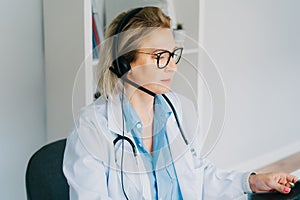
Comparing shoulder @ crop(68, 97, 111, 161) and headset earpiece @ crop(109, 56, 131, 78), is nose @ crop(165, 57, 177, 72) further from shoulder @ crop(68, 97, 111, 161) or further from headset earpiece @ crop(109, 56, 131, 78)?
shoulder @ crop(68, 97, 111, 161)

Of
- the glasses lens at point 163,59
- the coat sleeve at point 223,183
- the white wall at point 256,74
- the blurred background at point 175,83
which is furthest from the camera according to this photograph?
the white wall at point 256,74

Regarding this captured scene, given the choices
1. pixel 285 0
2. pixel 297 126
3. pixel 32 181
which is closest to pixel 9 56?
pixel 32 181

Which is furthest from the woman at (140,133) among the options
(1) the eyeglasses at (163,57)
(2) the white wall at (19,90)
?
(2) the white wall at (19,90)

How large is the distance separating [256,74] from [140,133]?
2.20 m

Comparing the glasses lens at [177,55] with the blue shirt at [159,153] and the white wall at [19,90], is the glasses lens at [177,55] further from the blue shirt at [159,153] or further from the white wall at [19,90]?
the white wall at [19,90]

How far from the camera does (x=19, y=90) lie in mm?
1975

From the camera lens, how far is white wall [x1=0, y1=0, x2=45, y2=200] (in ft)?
6.27

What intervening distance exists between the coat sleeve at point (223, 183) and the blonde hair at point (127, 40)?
360mm

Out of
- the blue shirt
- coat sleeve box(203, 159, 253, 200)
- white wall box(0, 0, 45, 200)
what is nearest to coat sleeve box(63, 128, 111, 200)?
the blue shirt

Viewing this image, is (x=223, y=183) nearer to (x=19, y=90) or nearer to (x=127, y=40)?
(x=127, y=40)

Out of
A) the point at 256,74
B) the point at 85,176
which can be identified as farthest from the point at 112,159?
the point at 256,74

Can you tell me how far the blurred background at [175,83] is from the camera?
188 centimetres

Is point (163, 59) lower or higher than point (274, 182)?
higher

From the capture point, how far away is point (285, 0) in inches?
133
